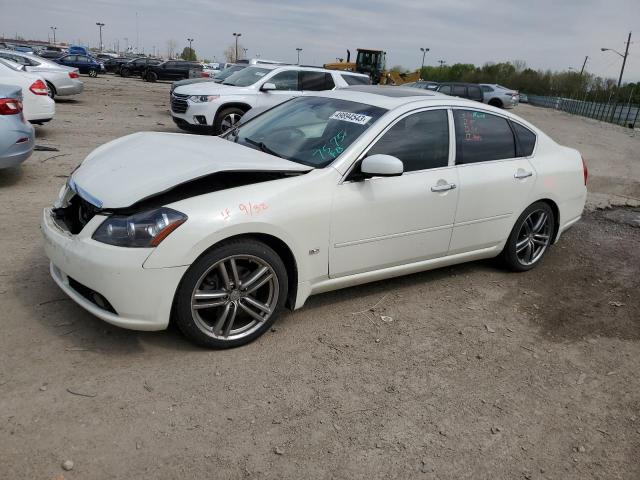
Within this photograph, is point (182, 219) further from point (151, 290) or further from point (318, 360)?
point (318, 360)

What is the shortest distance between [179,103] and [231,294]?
897cm

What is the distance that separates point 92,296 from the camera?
3.29m

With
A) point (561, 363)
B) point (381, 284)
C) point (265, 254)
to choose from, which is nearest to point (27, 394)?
point (265, 254)

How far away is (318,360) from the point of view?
348 cm

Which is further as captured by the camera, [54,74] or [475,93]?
[475,93]

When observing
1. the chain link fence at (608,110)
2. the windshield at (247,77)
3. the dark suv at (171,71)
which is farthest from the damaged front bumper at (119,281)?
the dark suv at (171,71)

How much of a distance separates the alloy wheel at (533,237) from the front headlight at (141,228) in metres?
3.31

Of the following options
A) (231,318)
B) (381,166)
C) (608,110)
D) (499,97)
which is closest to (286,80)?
(381,166)

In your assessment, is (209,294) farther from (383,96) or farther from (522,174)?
(522,174)

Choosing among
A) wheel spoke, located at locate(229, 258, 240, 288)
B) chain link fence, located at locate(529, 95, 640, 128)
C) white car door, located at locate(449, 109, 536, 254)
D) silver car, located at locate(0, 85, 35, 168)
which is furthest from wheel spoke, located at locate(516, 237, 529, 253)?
chain link fence, located at locate(529, 95, 640, 128)

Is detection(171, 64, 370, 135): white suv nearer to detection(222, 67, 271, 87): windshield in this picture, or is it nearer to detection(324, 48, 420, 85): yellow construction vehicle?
detection(222, 67, 271, 87): windshield

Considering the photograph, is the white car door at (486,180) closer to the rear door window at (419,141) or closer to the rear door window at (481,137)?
the rear door window at (481,137)

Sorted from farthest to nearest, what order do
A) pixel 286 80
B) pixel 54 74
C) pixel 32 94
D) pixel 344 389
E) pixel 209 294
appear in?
1. pixel 54 74
2. pixel 286 80
3. pixel 32 94
4. pixel 209 294
5. pixel 344 389

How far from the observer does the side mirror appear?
11.9 ft
